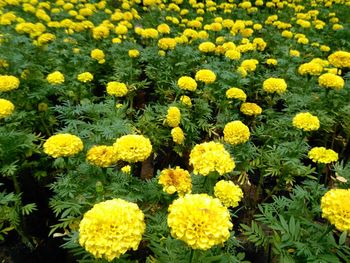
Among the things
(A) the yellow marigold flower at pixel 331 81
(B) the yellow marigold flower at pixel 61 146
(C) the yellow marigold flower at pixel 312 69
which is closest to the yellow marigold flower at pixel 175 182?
(B) the yellow marigold flower at pixel 61 146

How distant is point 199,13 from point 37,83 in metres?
4.77

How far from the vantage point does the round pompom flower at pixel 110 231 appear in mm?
1348

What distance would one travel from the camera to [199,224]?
4.30ft

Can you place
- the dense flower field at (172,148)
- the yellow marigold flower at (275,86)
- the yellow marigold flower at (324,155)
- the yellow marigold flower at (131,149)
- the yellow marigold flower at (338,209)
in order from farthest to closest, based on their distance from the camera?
1. the yellow marigold flower at (275,86)
2. the yellow marigold flower at (324,155)
3. the yellow marigold flower at (131,149)
4. the dense flower field at (172,148)
5. the yellow marigold flower at (338,209)

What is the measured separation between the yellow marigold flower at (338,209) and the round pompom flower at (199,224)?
66cm

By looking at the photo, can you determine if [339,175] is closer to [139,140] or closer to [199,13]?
[139,140]

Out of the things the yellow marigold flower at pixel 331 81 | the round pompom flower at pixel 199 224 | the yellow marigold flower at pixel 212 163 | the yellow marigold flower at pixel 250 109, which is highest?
the round pompom flower at pixel 199 224

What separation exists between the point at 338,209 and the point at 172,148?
215 centimetres

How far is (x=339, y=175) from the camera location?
2523 mm

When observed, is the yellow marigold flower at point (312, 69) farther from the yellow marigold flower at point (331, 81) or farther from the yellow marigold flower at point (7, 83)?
the yellow marigold flower at point (7, 83)

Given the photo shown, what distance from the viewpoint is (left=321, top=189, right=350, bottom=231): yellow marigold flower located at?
1.62 m

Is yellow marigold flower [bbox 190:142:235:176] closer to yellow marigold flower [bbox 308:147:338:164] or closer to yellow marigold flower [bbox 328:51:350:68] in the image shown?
yellow marigold flower [bbox 308:147:338:164]

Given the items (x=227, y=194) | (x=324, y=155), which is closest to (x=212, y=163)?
(x=227, y=194)

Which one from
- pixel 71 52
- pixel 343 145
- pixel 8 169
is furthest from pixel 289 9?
pixel 8 169
